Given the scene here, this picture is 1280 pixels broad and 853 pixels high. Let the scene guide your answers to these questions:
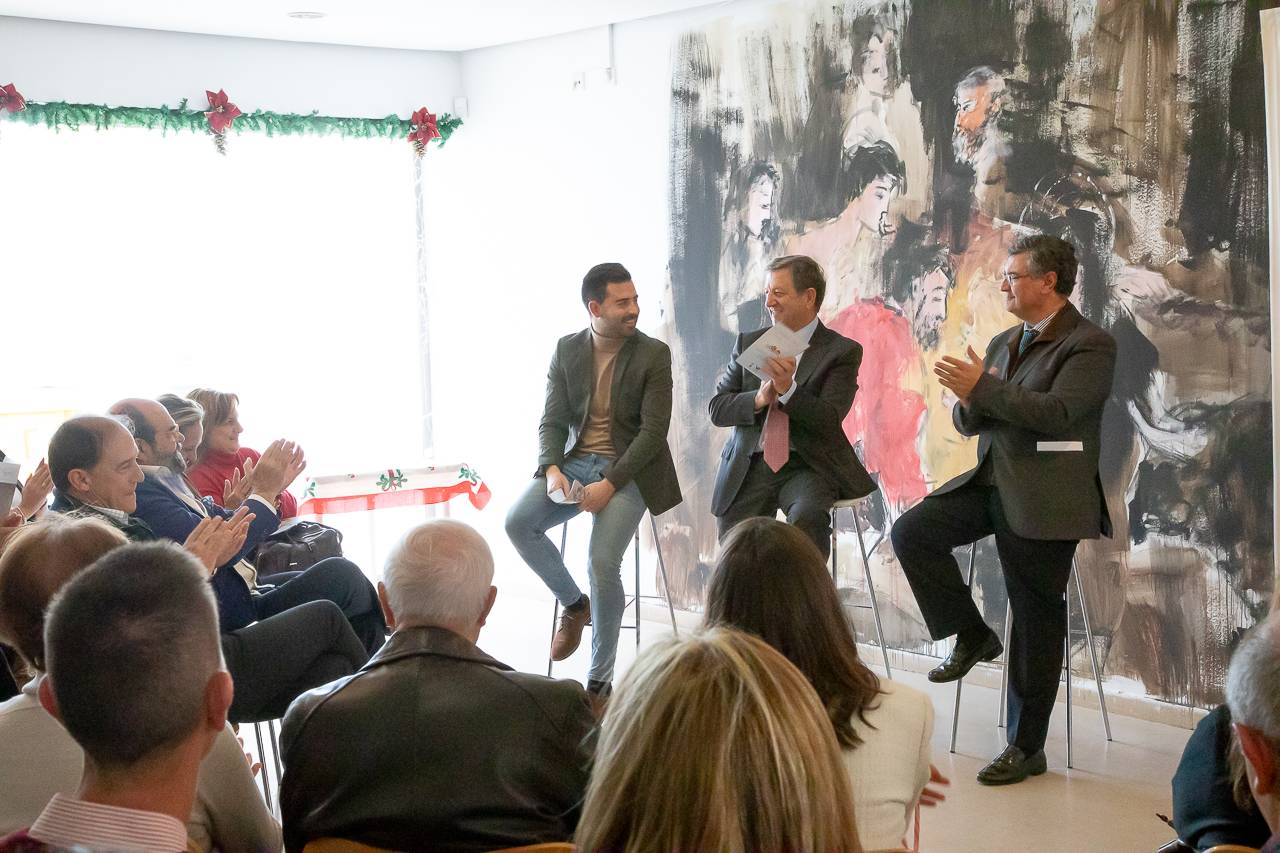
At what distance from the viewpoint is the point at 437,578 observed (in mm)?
2402

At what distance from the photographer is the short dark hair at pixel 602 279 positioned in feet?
16.2

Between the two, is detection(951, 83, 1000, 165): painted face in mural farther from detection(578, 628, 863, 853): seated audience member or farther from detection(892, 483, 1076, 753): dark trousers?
detection(578, 628, 863, 853): seated audience member

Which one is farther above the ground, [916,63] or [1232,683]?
[916,63]

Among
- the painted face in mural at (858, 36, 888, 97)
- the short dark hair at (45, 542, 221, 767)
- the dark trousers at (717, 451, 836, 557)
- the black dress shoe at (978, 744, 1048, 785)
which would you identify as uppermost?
the painted face in mural at (858, 36, 888, 97)

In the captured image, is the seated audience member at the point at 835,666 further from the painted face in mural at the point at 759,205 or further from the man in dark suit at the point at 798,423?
the painted face in mural at the point at 759,205

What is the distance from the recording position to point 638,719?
48.4 inches

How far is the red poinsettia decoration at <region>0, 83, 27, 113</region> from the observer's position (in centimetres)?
589

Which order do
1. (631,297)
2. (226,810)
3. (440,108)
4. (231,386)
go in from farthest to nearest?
1. (440,108)
2. (231,386)
3. (631,297)
4. (226,810)

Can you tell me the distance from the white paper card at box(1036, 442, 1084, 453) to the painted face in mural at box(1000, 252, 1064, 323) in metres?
0.41

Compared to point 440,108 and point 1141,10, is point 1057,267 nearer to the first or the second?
point 1141,10

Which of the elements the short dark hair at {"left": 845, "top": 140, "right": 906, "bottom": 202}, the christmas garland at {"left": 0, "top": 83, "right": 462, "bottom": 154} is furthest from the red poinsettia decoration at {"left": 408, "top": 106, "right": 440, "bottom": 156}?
the short dark hair at {"left": 845, "top": 140, "right": 906, "bottom": 202}

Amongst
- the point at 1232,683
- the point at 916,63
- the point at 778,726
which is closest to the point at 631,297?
the point at 916,63

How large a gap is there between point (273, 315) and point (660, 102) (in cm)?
245

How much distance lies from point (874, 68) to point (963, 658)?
2.51m
